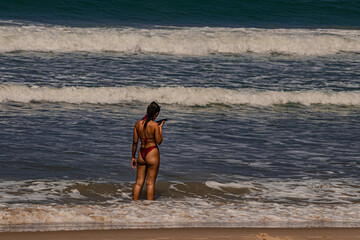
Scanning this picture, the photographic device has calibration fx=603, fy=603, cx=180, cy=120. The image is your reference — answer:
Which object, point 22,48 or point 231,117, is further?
point 22,48

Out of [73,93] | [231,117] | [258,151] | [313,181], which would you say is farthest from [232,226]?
[73,93]

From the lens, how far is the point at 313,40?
2703cm

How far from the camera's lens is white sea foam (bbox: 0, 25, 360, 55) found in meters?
23.7

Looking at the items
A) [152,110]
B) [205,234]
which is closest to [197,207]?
[205,234]

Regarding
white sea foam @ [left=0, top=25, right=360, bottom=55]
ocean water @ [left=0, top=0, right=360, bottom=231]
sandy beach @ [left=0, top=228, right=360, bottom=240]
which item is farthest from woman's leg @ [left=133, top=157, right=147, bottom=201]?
white sea foam @ [left=0, top=25, right=360, bottom=55]

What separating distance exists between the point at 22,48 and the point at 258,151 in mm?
14756

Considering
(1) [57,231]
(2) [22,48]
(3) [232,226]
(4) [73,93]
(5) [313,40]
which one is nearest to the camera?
(1) [57,231]

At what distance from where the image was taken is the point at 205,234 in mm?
6215

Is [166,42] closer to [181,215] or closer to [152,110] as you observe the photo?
[152,110]

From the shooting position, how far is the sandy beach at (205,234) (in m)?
5.99

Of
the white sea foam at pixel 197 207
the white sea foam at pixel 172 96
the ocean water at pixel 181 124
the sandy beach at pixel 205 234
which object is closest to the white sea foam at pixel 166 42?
the ocean water at pixel 181 124

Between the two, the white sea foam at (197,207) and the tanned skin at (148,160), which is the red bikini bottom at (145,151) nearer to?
the tanned skin at (148,160)

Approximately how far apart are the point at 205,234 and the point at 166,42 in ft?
63.4

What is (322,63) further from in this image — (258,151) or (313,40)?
(258,151)
